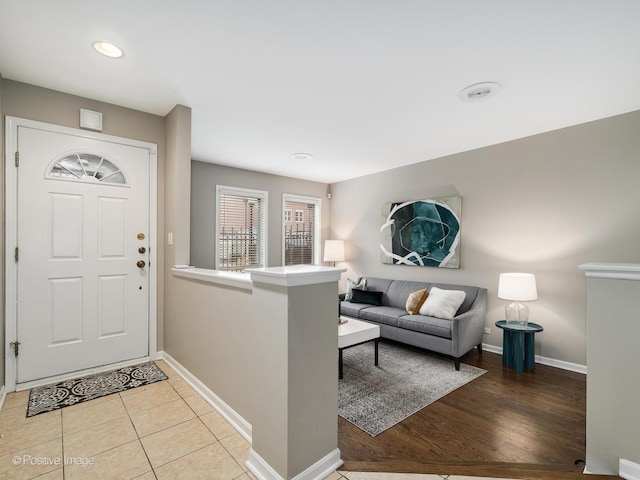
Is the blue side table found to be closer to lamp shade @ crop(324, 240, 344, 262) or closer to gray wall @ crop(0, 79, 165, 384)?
lamp shade @ crop(324, 240, 344, 262)

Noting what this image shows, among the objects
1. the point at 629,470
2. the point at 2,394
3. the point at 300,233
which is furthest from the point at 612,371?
the point at 300,233

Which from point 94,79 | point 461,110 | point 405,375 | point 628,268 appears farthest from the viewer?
point 405,375

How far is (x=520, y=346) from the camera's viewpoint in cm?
309

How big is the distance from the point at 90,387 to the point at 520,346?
13.3ft

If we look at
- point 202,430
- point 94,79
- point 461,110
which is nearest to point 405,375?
point 202,430

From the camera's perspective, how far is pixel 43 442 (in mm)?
1779

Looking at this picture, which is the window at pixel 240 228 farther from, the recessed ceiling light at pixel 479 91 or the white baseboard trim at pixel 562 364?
the white baseboard trim at pixel 562 364

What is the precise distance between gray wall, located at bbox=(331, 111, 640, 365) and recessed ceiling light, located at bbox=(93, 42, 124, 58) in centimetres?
384

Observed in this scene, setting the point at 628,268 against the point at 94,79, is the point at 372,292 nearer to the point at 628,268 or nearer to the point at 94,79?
the point at 628,268

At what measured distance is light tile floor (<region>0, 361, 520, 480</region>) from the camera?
1.54 metres

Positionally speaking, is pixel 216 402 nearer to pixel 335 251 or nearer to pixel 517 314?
pixel 517 314

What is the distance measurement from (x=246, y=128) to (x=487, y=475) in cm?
345
